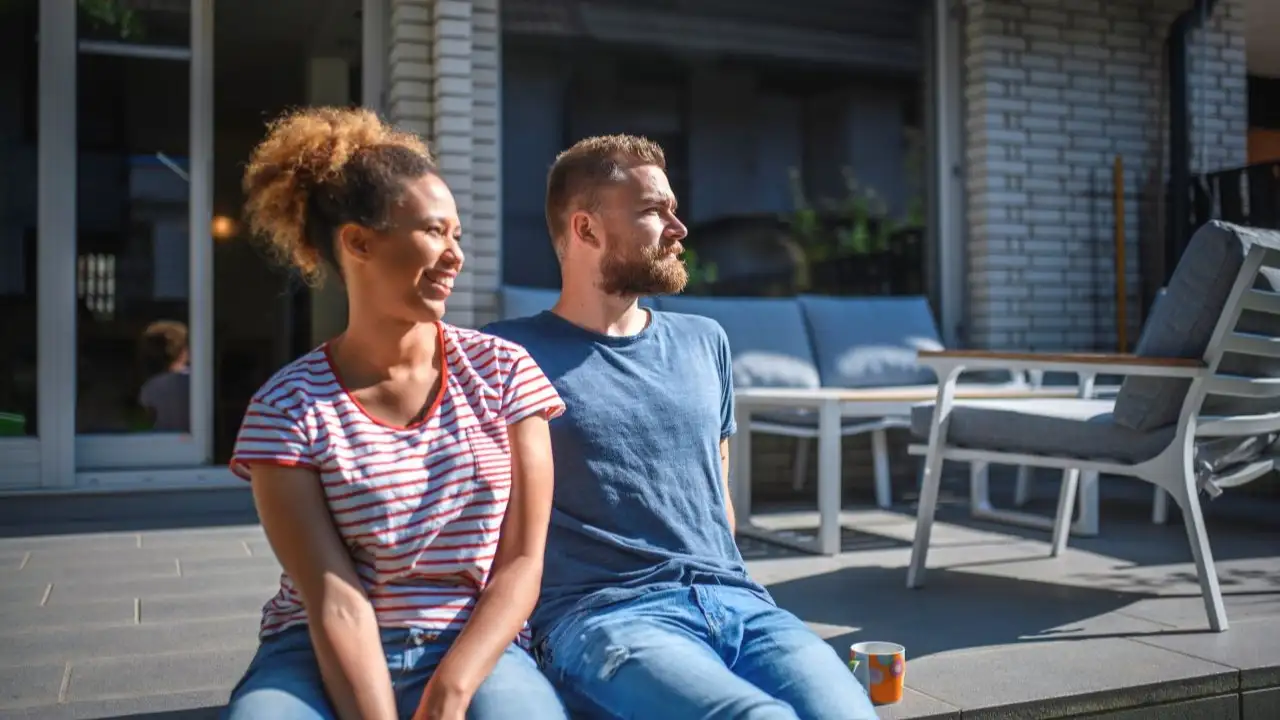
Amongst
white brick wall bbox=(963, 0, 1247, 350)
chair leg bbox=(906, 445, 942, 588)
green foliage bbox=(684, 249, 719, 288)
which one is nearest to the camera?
chair leg bbox=(906, 445, 942, 588)

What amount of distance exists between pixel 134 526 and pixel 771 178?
12.8 feet

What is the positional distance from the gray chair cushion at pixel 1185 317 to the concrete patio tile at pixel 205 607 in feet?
8.23

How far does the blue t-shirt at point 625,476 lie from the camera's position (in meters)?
1.86

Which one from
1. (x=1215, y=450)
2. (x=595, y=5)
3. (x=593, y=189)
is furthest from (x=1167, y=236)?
(x=593, y=189)

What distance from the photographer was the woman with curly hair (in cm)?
147

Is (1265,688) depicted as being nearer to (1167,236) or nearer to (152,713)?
(152,713)

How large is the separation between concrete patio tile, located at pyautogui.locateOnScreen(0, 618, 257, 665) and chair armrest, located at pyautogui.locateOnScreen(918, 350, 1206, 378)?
2.18 m

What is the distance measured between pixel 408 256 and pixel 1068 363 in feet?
7.81

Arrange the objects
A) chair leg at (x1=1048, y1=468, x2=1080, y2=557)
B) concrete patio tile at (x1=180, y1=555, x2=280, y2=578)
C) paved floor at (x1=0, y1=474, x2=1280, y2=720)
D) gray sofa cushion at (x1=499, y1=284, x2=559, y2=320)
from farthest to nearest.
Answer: gray sofa cushion at (x1=499, y1=284, x2=559, y2=320)
chair leg at (x1=1048, y1=468, x2=1080, y2=557)
concrete patio tile at (x1=180, y1=555, x2=280, y2=578)
paved floor at (x1=0, y1=474, x2=1280, y2=720)

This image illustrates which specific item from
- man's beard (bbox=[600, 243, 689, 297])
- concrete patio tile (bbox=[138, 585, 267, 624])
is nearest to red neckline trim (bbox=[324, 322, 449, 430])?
man's beard (bbox=[600, 243, 689, 297])

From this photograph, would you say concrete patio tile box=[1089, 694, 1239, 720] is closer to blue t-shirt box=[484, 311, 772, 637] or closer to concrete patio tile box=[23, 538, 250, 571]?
blue t-shirt box=[484, 311, 772, 637]

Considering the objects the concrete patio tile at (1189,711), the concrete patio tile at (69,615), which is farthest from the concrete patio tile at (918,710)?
the concrete patio tile at (69,615)

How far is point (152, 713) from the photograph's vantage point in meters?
2.28

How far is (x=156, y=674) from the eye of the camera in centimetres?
259
